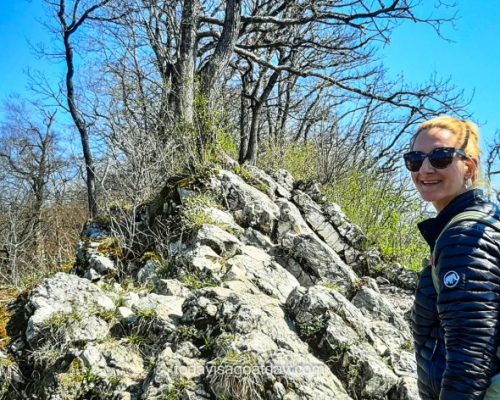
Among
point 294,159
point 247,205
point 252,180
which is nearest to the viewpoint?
point 247,205

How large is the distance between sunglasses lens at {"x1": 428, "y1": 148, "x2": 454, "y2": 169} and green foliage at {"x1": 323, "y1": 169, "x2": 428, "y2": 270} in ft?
18.7

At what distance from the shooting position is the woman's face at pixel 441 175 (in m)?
1.69

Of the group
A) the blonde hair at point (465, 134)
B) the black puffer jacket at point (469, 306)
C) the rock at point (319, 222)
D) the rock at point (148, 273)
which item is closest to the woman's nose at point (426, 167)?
the blonde hair at point (465, 134)

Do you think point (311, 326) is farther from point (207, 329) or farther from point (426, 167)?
point (426, 167)

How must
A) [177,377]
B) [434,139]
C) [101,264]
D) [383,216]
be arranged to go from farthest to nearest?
[383,216], [101,264], [177,377], [434,139]

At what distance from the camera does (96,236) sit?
5.89 m

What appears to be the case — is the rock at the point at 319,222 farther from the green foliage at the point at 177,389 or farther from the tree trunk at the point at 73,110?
the tree trunk at the point at 73,110

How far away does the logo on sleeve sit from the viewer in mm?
1409

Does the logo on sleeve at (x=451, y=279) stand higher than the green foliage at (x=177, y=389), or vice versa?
the logo on sleeve at (x=451, y=279)

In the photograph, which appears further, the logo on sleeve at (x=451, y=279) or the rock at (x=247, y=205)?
the rock at (x=247, y=205)

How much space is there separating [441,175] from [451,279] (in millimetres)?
447

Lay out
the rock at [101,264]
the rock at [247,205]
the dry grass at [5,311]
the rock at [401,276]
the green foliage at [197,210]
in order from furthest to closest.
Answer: the rock at [401,276] → the rock at [247,205] → the green foliage at [197,210] → the rock at [101,264] → the dry grass at [5,311]

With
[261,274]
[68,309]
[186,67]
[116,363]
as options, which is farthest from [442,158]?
[186,67]

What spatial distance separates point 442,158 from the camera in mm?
1694
